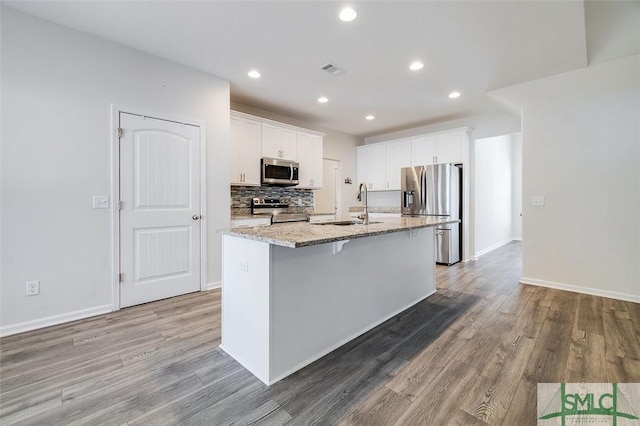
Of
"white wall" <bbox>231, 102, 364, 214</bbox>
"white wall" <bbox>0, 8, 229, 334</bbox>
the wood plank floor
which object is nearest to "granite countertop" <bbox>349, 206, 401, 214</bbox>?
"white wall" <bbox>231, 102, 364, 214</bbox>

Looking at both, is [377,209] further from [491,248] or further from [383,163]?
[491,248]

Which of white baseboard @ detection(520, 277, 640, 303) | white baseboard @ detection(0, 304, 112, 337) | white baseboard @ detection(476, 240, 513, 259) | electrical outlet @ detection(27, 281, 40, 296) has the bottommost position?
white baseboard @ detection(0, 304, 112, 337)

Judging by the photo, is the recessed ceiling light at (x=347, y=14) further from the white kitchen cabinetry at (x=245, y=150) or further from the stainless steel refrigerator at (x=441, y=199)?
the stainless steel refrigerator at (x=441, y=199)

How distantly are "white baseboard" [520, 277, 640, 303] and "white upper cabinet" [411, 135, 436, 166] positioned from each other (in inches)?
103

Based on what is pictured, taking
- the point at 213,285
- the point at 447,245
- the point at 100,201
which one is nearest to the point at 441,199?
the point at 447,245

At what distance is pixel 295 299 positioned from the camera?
1.79m

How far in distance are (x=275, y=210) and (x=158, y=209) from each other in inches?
78.2

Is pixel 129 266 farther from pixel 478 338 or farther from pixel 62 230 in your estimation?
pixel 478 338

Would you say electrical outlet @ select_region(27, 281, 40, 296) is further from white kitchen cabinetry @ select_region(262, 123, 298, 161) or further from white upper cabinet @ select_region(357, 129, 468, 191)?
white upper cabinet @ select_region(357, 129, 468, 191)

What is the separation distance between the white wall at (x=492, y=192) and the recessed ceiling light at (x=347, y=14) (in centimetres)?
389

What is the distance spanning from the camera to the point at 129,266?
2863 millimetres

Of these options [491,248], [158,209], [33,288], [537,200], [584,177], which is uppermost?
[584,177]

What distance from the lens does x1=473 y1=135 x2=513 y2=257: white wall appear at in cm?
543

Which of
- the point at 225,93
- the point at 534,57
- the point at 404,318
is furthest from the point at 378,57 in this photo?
the point at 404,318
